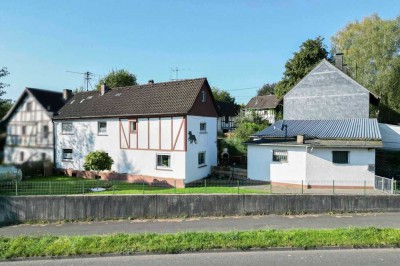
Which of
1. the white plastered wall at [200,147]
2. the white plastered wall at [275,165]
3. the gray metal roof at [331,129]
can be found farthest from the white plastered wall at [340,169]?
the white plastered wall at [200,147]

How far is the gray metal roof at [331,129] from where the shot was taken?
2442 centimetres

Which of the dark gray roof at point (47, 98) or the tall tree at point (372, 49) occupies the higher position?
the tall tree at point (372, 49)

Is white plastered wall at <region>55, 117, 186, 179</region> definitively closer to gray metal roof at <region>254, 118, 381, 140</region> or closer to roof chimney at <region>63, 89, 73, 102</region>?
gray metal roof at <region>254, 118, 381, 140</region>

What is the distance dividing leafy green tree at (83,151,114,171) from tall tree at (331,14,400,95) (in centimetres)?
3499

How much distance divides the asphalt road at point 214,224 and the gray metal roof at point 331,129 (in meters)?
9.43

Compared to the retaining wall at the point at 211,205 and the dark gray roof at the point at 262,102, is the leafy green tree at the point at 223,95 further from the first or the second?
the retaining wall at the point at 211,205

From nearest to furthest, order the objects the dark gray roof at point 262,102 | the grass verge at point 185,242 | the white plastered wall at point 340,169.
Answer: the grass verge at point 185,242 < the white plastered wall at point 340,169 < the dark gray roof at point 262,102

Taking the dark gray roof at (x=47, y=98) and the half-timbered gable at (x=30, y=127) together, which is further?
the dark gray roof at (x=47, y=98)

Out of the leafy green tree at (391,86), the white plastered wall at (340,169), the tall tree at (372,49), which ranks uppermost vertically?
the tall tree at (372,49)

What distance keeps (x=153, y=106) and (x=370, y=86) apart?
31220mm

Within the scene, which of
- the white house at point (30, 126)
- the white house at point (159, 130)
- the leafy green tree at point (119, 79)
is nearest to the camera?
the white house at point (30, 126)

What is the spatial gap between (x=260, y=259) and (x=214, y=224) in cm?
508

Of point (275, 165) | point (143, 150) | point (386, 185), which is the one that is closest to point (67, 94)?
point (386, 185)

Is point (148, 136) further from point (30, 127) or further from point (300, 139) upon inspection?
point (30, 127)
